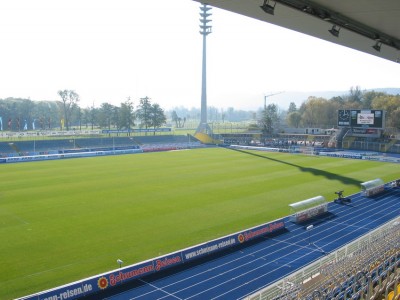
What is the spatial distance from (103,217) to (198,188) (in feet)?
31.8

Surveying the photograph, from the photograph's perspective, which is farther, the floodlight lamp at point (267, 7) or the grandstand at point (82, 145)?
the grandstand at point (82, 145)

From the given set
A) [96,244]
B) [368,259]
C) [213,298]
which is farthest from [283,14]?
[96,244]

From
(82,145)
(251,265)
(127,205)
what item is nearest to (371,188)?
(251,265)

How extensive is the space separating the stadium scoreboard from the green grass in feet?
32.7

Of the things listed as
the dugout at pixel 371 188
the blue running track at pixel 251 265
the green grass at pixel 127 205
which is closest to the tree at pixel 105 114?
the green grass at pixel 127 205

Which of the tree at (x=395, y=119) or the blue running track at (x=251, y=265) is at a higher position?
the tree at (x=395, y=119)

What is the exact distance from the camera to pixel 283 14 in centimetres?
775

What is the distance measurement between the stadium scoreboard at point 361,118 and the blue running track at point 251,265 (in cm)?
3393

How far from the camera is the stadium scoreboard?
5134cm

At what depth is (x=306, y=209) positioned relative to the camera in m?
20.8

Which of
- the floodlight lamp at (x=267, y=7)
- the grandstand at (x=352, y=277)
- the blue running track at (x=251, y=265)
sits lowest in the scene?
the blue running track at (x=251, y=265)

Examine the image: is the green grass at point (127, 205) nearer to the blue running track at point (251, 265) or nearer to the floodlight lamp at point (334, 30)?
the blue running track at point (251, 265)

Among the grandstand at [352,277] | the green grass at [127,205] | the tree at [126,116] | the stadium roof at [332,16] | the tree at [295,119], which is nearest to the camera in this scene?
the stadium roof at [332,16]

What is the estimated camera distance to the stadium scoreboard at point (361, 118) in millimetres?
51344
